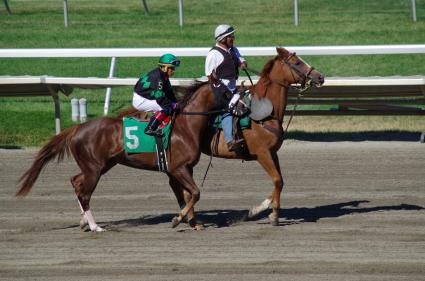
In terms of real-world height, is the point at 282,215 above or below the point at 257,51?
below

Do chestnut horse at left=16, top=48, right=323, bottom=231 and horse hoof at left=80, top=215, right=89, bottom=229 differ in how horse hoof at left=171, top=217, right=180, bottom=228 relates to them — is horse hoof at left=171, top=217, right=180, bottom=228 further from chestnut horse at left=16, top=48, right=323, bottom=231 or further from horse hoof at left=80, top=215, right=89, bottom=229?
horse hoof at left=80, top=215, right=89, bottom=229

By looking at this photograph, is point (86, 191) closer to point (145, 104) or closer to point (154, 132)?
point (154, 132)

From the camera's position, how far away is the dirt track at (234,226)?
338 inches

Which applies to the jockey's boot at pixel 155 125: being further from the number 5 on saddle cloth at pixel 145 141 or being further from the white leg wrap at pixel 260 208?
the white leg wrap at pixel 260 208

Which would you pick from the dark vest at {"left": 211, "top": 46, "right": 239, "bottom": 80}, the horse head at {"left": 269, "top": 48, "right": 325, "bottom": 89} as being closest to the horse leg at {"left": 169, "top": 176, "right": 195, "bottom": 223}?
the dark vest at {"left": 211, "top": 46, "right": 239, "bottom": 80}

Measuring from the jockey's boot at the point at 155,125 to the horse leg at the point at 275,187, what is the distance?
1.14 meters

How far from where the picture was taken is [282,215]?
11.3 meters

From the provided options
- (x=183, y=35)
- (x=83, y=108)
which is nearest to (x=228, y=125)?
(x=83, y=108)

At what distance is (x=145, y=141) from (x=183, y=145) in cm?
39

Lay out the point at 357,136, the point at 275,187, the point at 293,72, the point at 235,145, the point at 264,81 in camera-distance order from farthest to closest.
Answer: the point at 357,136, the point at 264,81, the point at 293,72, the point at 235,145, the point at 275,187

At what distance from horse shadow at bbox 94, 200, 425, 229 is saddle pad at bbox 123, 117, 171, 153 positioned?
0.85 metres

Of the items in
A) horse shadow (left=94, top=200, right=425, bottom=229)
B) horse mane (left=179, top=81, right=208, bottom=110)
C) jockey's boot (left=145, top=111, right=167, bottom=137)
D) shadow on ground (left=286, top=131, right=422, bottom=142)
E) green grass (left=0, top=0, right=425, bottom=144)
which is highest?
horse mane (left=179, top=81, right=208, bottom=110)

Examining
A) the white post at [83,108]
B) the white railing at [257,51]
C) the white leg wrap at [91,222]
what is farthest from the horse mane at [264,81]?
the white post at [83,108]

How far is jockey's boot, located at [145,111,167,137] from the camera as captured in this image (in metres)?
10.4
